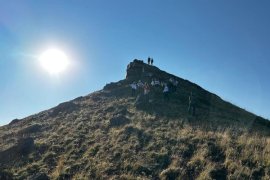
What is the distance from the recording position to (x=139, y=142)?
29.5m

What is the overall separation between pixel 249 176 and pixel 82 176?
35.6 ft

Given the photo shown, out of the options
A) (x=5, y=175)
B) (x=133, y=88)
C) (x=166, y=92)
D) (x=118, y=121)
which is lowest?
(x=5, y=175)

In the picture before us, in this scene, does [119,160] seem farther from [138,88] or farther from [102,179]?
[138,88]

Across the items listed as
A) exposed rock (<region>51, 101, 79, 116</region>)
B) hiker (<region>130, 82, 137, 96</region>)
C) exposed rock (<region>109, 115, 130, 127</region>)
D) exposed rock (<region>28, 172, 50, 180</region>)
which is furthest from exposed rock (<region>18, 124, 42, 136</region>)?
exposed rock (<region>28, 172, 50, 180</region>)

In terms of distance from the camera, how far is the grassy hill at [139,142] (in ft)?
75.2

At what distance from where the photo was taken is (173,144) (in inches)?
1086

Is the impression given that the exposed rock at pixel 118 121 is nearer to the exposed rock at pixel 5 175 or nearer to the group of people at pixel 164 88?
the group of people at pixel 164 88

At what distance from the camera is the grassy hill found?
75.2 feet

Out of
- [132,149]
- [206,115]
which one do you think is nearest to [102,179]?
[132,149]

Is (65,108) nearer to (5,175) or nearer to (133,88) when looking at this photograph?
(133,88)

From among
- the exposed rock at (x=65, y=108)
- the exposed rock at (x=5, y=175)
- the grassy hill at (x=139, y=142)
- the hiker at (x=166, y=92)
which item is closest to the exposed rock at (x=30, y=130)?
the grassy hill at (x=139, y=142)

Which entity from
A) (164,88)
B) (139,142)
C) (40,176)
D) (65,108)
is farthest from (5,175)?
(164,88)

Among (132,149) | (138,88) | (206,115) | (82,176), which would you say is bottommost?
(82,176)

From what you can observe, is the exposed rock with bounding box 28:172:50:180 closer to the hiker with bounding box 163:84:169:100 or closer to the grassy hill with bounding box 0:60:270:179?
the grassy hill with bounding box 0:60:270:179
